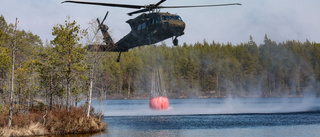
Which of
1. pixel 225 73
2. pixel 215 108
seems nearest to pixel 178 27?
pixel 215 108

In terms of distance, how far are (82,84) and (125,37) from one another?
682 centimetres

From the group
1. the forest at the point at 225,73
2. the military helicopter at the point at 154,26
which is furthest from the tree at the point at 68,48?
the forest at the point at 225,73

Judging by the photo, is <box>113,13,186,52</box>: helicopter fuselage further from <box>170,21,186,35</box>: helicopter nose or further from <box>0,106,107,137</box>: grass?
<box>0,106,107,137</box>: grass

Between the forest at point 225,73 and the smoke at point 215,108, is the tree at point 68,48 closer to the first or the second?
the smoke at point 215,108

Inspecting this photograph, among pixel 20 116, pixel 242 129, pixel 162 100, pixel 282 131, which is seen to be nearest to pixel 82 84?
pixel 20 116

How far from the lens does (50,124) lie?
112 ft

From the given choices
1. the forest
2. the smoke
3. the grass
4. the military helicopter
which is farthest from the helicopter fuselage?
the forest

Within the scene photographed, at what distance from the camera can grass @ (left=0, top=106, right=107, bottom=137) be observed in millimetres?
32781

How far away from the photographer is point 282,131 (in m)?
38.3

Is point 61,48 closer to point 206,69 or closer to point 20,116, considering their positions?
point 20,116

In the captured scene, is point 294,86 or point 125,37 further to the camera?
point 294,86

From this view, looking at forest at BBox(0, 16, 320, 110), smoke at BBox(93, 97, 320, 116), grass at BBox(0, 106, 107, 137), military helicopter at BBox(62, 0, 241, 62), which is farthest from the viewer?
forest at BBox(0, 16, 320, 110)

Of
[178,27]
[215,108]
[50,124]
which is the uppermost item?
[178,27]

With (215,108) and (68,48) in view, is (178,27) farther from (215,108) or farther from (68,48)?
(215,108)
